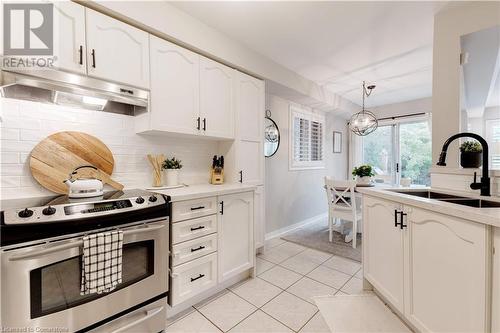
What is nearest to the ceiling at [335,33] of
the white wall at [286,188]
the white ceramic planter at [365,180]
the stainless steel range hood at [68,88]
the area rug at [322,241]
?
the white wall at [286,188]

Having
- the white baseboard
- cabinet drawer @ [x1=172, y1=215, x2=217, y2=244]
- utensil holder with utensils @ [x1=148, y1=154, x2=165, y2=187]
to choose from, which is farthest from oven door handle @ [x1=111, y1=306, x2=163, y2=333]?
the white baseboard

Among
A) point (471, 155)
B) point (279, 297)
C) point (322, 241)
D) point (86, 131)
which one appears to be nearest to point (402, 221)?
point (471, 155)

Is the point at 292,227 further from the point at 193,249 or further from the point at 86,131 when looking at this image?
the point at 86,131

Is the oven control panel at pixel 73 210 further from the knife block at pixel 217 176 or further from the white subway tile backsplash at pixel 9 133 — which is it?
the knife block at pixel 217 176

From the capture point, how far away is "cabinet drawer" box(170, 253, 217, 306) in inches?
63.1

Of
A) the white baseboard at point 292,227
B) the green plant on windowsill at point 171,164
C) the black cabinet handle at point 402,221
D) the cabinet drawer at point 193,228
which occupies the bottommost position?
the white baseboard at point 292,227

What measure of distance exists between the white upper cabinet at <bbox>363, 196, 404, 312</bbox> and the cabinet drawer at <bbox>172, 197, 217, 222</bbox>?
4.52 ft

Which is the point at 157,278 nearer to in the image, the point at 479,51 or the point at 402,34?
the point at 402,34

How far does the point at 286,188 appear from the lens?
12.1 ft

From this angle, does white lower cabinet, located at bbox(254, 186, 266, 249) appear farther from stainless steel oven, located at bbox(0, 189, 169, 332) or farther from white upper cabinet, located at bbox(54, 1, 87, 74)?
white upper cabinet, located at bbox(54, 1, 87, 74)

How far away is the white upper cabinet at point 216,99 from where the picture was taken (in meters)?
2.12

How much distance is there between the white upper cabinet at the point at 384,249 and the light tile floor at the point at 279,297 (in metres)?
0.36

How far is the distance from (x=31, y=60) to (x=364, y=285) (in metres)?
3.05

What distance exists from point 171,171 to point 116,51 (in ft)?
3.44
